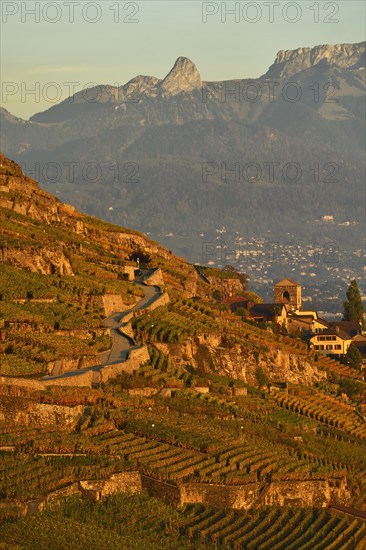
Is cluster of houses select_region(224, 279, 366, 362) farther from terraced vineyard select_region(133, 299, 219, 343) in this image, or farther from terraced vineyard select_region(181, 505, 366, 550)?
terraced vineyard select_region(181, 505, 366, 550)

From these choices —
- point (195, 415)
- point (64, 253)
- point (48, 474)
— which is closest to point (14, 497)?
point (48, 474)

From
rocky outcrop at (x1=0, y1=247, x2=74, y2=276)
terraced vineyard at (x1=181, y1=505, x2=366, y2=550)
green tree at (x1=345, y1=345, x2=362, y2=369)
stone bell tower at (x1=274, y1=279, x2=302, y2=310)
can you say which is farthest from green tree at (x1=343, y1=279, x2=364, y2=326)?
terraced vineyard at (x1=181, y1=505, x2=366, y2=550)

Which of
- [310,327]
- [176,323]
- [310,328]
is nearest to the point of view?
[176,323]

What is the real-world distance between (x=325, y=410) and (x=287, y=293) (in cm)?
4951

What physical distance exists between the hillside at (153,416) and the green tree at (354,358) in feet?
8.98

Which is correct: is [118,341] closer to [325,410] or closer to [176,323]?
[176,323]

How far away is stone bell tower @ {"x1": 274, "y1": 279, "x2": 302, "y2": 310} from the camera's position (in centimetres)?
13225

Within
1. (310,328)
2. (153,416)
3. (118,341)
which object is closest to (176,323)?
(118,341)

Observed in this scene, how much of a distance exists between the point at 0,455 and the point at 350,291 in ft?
299

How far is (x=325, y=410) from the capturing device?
85.1 meters

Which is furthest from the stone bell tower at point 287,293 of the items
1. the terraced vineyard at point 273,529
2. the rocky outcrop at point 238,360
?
the terraced vineyard at point 273,529

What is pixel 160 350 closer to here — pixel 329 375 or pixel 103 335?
pixel 103 335

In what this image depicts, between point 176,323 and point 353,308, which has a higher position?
point 176,323

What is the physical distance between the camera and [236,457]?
183 feet
